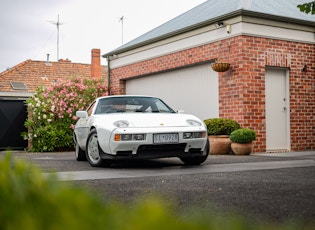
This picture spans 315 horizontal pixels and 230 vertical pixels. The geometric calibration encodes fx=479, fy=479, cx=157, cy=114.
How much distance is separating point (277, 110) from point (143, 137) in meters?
6.24

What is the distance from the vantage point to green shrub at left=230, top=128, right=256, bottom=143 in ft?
34.9

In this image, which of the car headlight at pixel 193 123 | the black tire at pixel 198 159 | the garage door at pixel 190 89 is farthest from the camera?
the garage door at pixel 190 89

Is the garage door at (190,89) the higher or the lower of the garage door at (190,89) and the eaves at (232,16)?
the lower

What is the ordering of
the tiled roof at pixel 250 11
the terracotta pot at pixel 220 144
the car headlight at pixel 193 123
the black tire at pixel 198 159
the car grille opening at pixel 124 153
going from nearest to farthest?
the car grille opening at pixel 124 153
the car headlight at pixel 193 123
the black tire at pixel 198 159
the terracotta pot at pixel 220 144
the tiled roof at pixel 250 11

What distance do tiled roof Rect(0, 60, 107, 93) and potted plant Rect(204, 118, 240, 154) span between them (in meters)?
19.0

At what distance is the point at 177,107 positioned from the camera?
14.2 metres

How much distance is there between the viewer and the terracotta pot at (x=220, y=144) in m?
11.0

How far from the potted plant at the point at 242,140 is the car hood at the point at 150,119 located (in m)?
3.39

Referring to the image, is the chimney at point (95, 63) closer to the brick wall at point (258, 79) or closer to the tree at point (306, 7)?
the brick wall at point (258, 79)

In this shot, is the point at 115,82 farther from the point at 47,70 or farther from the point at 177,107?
the point at 47,70

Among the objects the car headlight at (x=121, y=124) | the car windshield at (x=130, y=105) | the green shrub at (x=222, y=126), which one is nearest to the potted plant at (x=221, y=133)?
the green shrub at (x=222, y=126)

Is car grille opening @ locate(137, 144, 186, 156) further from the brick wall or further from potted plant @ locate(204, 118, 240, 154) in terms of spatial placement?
the brick wall

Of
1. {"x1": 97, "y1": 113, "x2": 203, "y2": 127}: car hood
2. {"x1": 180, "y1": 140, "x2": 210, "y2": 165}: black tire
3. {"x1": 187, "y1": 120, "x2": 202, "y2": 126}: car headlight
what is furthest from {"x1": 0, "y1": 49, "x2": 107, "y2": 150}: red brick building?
{"x1": 187, "y1": 120, "x2": 202, "y2": 126}: car headlight

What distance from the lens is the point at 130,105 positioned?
8.18 m
